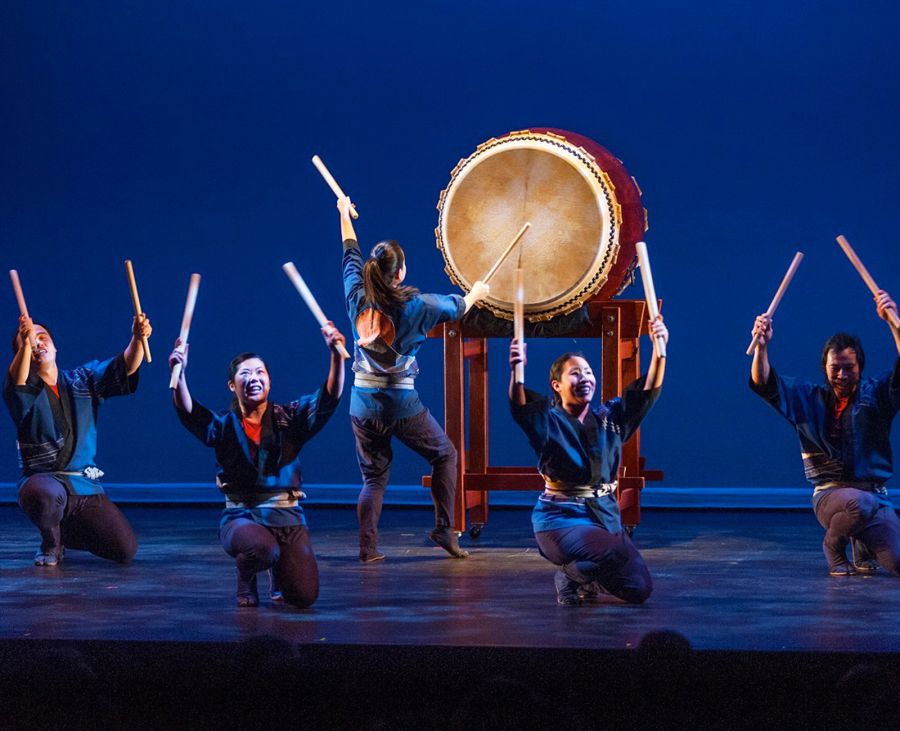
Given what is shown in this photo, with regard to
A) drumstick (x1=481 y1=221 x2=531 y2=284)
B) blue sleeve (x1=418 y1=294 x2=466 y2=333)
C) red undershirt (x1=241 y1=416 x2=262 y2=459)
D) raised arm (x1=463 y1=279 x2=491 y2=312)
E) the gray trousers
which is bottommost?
the gray trousers

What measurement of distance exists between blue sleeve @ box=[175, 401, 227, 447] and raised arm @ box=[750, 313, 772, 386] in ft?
4.73

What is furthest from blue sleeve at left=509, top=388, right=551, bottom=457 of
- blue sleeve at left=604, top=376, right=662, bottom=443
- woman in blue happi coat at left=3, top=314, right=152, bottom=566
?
woman in blue happi coat at left=3, top=314, right=152, bottom=566

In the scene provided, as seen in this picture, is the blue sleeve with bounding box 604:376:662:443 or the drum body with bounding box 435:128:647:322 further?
the drum body with bounding box 435:128:647:322

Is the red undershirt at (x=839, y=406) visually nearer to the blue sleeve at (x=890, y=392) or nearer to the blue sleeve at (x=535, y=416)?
the blue sleeve at (x=890, y=392)

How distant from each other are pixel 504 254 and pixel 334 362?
1250 mm

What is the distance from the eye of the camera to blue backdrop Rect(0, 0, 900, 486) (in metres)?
5.66

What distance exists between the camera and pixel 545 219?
4430 mm

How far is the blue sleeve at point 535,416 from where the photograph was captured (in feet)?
10.8

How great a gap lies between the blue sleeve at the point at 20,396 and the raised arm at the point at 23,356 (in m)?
0.02

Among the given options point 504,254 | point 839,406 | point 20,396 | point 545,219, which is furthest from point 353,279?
point 839,406

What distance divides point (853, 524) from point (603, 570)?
2.96ft

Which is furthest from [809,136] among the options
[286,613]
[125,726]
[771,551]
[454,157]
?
[125,726]

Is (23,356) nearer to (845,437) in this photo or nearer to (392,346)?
(392,346)

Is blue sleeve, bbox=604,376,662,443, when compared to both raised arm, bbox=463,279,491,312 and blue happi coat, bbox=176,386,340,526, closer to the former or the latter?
blue happi coat, bbox=176,386,340,526
